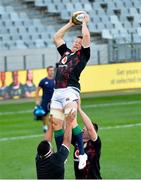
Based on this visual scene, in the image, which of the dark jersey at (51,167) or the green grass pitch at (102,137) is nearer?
the dark jersey at (51,167)

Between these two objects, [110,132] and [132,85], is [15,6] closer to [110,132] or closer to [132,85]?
[132,85]

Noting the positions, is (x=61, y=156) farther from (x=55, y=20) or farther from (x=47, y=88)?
(x=55, y=20)

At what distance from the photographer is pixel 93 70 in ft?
92.2

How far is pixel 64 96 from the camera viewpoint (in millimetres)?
10219

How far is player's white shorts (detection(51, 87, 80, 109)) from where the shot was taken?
10.1 m

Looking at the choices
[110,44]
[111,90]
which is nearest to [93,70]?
[111,90]

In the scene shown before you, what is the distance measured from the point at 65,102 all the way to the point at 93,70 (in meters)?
18.0

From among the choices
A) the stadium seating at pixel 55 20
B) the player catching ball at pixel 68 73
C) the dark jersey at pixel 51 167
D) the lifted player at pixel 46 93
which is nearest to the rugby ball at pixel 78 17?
the player catching ball at pixel 68 73

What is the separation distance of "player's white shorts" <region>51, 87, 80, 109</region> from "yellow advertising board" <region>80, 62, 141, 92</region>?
1716 centimetres

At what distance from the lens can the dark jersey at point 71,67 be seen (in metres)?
10.1

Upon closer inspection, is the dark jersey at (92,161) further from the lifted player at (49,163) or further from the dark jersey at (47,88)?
the dark jersey at (47,88)

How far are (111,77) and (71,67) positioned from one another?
60.4ft

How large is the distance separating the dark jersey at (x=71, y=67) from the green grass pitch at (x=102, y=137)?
2309 millimetres

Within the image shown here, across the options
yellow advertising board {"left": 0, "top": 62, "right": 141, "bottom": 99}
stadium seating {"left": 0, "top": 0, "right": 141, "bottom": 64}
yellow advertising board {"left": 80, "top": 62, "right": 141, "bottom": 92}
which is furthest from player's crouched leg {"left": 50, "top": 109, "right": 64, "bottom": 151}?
stadium seating {"left": 0, "top": 0, "right": 141, "bottom": 64}
